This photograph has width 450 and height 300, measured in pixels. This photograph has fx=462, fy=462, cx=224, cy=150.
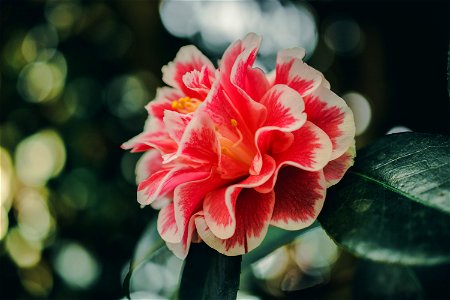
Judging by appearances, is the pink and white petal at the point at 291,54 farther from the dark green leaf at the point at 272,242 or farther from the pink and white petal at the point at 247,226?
the dark green leaf at the point at 272,242

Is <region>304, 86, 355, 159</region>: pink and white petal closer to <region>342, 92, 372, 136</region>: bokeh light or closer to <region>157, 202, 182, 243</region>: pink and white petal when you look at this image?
<region>157, 202, 182, 243</region>: pink and white petal

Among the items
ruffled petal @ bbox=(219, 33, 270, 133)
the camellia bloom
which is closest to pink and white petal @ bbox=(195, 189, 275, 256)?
the camellia bloom

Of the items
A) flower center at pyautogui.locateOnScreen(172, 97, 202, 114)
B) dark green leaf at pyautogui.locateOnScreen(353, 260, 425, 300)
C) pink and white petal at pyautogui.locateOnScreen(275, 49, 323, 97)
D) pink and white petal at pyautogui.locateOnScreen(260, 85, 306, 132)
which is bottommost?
dark green leaf at pyautogui.locateOnScreen(353, 260, 425, 300)

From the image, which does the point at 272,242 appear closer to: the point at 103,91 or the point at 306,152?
the point at 306,152

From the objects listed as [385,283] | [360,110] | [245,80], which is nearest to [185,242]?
[245,80]

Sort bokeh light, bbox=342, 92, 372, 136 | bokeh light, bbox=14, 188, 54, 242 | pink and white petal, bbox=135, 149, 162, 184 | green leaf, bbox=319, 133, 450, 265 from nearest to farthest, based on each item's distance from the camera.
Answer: green leaf, bbox=319, 133, 450, 265, pink and white petal, bbox=135, 149, 162, 184, bokeh light, bbox=342, 92, 372, 136, bokeh light, bbox=14, 188, 54, 242

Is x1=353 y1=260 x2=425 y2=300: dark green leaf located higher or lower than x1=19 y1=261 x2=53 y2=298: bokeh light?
higher

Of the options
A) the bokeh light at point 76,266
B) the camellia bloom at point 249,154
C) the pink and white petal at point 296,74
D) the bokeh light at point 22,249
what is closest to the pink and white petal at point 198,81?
the camellia bloom at point 249,154

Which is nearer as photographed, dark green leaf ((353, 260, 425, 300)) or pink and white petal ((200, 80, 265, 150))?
pink and white petal ((200, 80, 265, 150))
